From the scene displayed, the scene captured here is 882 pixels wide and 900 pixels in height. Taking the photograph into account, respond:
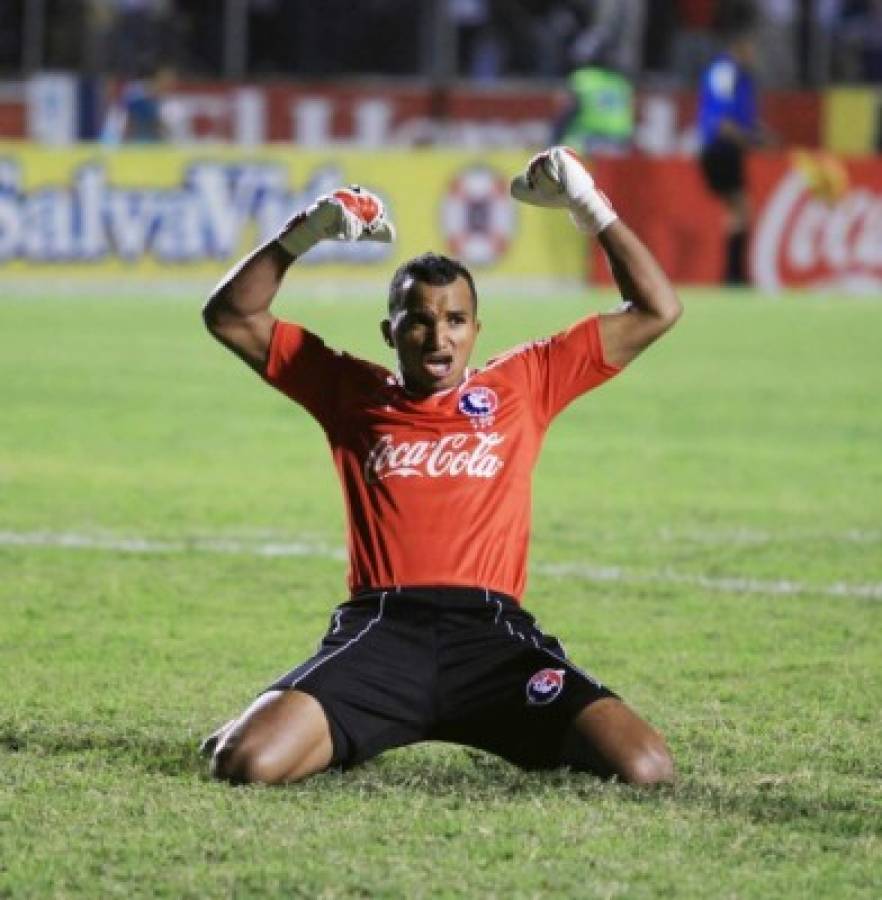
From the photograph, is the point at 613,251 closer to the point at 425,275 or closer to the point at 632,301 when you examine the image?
the point at 632,301

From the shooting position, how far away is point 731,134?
22719 mm

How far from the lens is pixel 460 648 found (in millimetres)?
5555

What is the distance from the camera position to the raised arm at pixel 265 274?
566 centimetres

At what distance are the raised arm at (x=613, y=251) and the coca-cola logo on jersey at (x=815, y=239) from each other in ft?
58.1

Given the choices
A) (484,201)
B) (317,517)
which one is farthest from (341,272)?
(317,517)

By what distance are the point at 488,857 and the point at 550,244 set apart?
61.2 feet

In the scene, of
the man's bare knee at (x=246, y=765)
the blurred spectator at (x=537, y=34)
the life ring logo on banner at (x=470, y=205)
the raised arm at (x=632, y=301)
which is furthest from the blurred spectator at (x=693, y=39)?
the man's bare knee at (x=246, y=765)

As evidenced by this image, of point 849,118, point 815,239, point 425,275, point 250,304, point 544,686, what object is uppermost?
point 425,275

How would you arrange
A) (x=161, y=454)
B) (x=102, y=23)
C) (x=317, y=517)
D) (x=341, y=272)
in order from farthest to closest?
(x=102, y=23) → (x=341, y=272) → (x=161, y=454) → (x=317, y=517)

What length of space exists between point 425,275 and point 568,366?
1.49ft

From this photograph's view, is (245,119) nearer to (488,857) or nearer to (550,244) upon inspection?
(550,244)

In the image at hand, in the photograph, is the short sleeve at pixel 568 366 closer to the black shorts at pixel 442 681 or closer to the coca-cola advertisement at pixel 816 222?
the black shorts at pixel 442 681

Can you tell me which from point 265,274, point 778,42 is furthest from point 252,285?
point 778,42

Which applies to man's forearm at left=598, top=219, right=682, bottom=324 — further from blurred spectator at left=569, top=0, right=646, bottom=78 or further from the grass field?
blurred spectator at left=569, top=0, right=646, bottom=78
